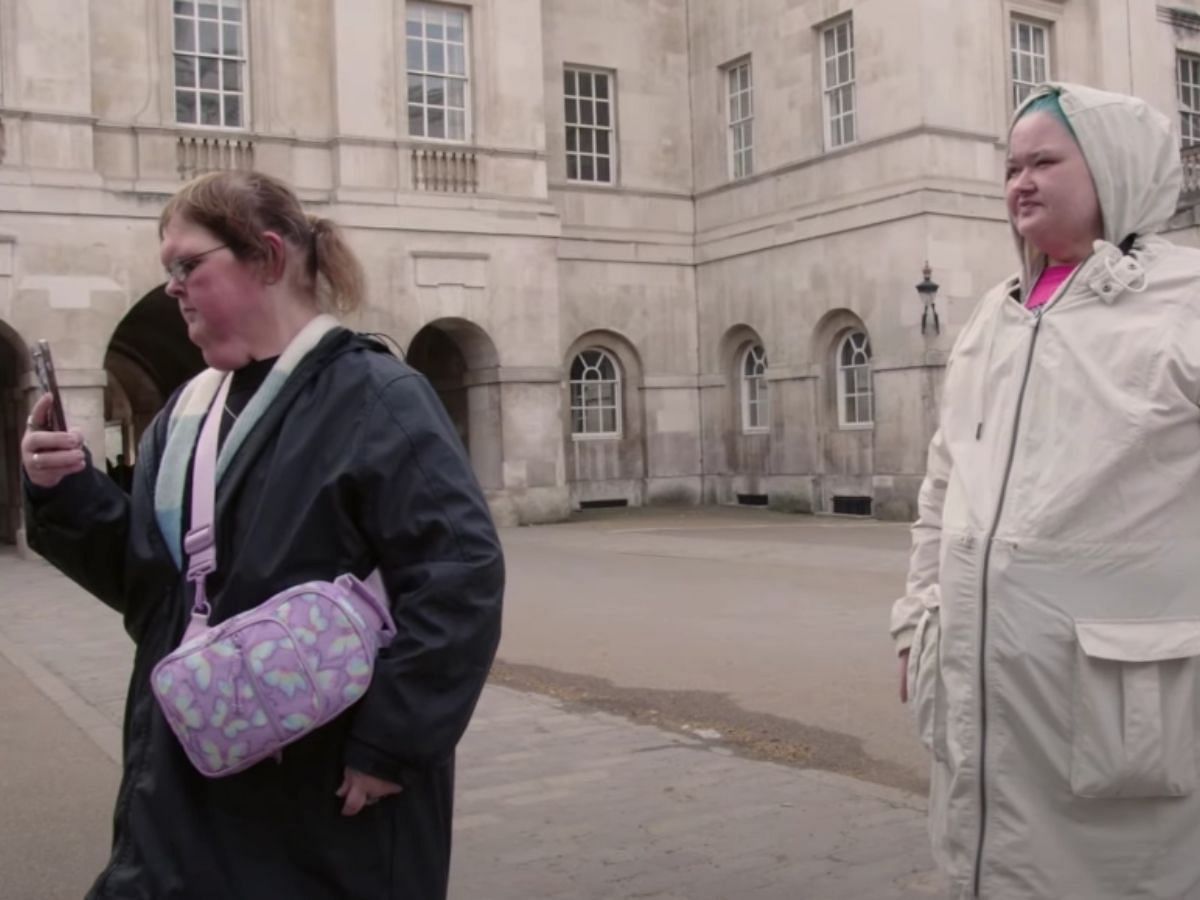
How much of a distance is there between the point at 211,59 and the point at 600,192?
7.38 metres

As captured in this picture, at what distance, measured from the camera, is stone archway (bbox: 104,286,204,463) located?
2333 centimetres

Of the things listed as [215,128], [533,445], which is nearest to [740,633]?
[533,445]

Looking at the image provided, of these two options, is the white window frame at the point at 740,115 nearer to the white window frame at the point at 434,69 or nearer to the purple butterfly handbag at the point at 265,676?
the white window frame at the point at 434,69

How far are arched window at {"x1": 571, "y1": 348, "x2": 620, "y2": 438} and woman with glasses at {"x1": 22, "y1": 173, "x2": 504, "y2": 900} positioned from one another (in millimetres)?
21937

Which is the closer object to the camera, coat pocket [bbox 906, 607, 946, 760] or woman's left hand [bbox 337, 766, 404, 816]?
woman's left hand [bbox 337, 766, 404, 816]

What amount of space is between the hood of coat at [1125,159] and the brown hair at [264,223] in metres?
1.51

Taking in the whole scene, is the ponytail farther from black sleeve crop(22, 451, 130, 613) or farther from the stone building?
the stone building

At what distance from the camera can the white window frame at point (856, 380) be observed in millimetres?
22266

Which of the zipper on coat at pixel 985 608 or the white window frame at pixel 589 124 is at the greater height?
the white window frame at pixel 589 124

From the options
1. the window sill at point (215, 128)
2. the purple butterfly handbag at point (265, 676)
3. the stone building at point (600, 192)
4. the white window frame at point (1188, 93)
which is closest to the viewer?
the purple butterfly handbag at point (265, 676)

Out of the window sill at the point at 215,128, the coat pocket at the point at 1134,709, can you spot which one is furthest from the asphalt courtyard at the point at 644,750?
the window sill at the point at 215,128

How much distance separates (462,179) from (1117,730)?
65.5 ft

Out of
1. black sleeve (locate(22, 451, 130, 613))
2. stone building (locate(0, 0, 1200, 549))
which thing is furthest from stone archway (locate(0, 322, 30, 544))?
black sleeve (locate(22, 451, 130, 613))

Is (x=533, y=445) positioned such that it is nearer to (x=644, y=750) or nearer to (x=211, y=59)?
(x=211, y=59)
